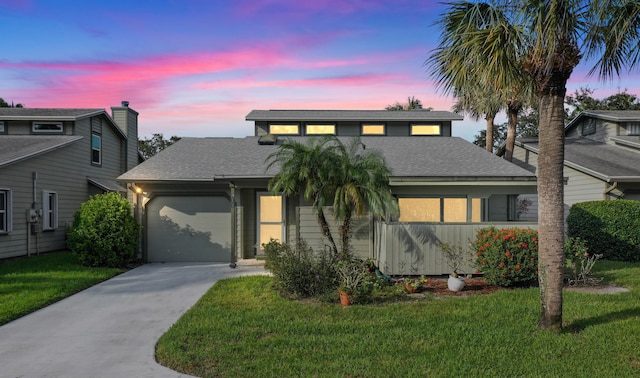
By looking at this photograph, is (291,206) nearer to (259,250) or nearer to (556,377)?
(259,250)

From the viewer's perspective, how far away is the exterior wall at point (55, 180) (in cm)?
1343

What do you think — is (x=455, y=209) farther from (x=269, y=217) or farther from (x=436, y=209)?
(x=269, y=217)

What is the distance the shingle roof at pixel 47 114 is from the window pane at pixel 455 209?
15.8 metres

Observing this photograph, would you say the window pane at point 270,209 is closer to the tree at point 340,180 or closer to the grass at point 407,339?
the tree at point 340,180

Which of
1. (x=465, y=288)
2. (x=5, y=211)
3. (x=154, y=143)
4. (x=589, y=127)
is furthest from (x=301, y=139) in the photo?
(x=154, y=143)

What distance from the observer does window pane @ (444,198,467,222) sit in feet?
38.3

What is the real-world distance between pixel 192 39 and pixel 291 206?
6.12 metres

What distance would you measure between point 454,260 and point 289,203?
518 cm

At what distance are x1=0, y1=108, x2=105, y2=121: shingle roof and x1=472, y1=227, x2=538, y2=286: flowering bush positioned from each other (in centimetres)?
1727

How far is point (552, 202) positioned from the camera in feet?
18.4

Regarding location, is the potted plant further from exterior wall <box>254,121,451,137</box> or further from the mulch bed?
exterior wall <box>254,121,451,137</box>

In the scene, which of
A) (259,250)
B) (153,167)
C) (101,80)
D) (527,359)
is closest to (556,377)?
(527,359)

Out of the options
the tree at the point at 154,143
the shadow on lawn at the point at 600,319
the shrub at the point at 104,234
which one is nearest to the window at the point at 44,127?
the shrub at the point at 104,234

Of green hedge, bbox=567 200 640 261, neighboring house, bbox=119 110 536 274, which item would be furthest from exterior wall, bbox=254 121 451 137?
green hedge, bbox=567 200 640 261
